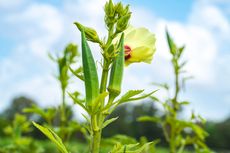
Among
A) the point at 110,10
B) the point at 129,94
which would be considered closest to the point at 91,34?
the point at 110,10

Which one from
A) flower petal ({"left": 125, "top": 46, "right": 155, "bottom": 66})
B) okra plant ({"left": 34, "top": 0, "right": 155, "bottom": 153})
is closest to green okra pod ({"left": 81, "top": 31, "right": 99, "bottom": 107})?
okra plant ({"left": 34, "top": 0, "right": 155, "bottom": 153})

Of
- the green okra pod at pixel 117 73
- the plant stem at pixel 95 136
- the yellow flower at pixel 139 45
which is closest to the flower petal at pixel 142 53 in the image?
the yellow flower at pixel 139 45

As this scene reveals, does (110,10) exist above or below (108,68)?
above

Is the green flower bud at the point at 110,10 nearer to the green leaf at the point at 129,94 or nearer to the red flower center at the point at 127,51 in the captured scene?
the red flower center at the point at 127,51

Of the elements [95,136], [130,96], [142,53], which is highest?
[142,53]

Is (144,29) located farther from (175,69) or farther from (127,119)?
(127,119)

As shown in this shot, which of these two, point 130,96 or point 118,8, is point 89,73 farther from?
point 118,8
